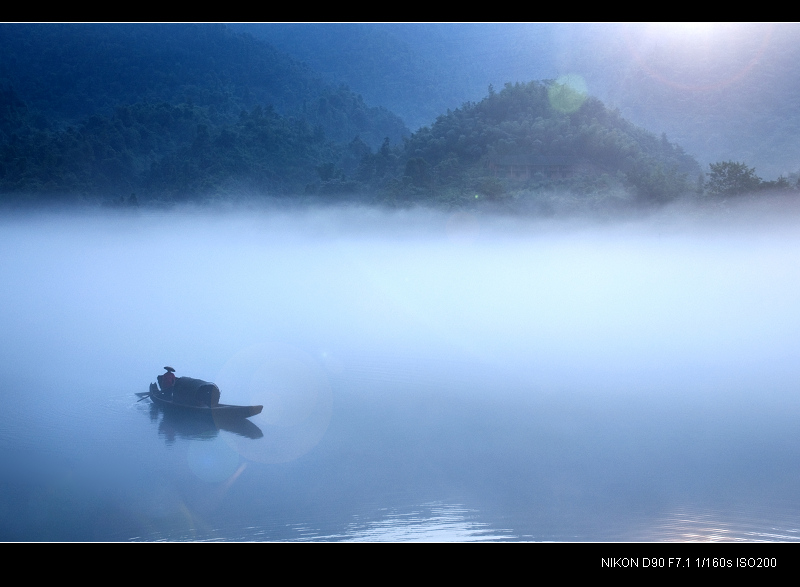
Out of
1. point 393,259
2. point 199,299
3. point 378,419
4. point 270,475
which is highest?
point 393,259

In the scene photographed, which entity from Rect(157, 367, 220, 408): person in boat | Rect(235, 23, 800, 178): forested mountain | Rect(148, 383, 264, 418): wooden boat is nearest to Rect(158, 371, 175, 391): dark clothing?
Rect(157, 367, 220, 408): person in boat

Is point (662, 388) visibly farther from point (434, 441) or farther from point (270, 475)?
point (270, 475)

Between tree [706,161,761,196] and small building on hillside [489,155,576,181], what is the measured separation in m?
4.32

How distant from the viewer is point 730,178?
57.4ft

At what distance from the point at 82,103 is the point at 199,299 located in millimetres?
16124

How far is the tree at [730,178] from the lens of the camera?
16938 millimetres

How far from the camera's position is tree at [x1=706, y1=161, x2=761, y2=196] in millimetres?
16938

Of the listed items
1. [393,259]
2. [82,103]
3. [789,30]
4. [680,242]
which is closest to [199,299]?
[393,259]

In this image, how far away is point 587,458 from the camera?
559 cm

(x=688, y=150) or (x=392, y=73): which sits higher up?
(x=392, y=73)

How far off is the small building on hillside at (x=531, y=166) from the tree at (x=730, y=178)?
432cm

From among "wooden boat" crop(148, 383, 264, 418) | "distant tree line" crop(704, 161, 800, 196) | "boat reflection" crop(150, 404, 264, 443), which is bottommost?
"boat reflection" crop(150, 404, 264, 443)

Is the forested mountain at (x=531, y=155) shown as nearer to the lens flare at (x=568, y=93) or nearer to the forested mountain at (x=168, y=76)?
the lens flare at (x=568, y=93)

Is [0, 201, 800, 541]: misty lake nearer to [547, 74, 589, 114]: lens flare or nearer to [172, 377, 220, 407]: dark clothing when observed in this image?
[172, 377, 220, 407]: dark clothing
